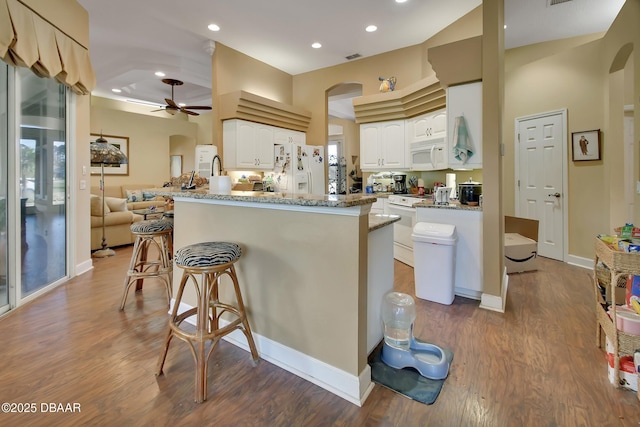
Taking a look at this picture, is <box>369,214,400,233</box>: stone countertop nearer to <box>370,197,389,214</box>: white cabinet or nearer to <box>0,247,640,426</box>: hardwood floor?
<box>0,247,640,426</box>: hardwood floor

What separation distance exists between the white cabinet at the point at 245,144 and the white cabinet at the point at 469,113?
311cm

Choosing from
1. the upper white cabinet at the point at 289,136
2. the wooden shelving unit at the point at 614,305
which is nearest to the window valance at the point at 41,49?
the upper white cabinet at the point at 289,136

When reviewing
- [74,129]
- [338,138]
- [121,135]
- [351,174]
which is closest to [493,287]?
[74,129]

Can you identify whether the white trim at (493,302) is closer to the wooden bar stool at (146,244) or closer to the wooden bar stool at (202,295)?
the wooden bar stool at (202,295)

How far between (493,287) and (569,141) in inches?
111

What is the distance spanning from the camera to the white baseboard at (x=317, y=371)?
1592 millimetres

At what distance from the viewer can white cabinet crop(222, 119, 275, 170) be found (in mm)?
4812

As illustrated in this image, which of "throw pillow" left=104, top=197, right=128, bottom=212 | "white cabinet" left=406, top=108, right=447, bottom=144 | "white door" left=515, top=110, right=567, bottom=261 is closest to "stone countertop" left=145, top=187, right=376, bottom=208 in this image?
"white cabinet" left=406, top=108, right=447, bottom=144

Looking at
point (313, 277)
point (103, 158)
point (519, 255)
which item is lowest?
point (519, 255)

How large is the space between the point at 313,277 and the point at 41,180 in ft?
11.0

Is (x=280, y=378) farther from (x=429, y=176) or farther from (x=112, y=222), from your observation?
(x=112, y=222)

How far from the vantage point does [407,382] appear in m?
1.73

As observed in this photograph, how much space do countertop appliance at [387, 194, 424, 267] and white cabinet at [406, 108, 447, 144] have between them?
87 centimetres

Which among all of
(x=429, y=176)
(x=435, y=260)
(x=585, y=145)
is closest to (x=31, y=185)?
Answer: (x=435, y=260)
